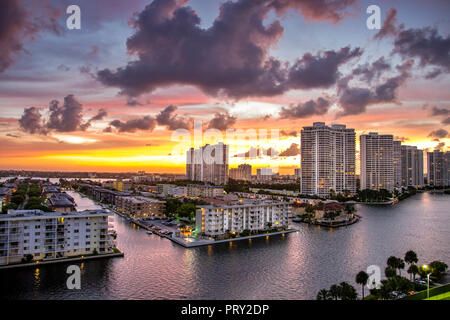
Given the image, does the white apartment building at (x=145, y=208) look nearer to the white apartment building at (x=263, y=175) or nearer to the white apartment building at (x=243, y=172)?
the white apartment building at (x=263, y=175)

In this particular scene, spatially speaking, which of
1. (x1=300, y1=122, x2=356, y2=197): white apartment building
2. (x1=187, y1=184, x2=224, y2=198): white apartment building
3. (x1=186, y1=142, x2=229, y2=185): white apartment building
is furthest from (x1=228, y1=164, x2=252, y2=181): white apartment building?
(x1=300, y1=122, x2=356, y2=197): white apartment building

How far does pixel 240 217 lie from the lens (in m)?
11.6

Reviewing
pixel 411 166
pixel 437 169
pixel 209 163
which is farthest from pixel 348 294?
pixel 437 169

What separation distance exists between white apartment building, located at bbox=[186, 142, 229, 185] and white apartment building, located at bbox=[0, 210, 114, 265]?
98.6 ft

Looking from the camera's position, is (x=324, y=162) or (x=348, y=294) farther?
(x=324, y=162)

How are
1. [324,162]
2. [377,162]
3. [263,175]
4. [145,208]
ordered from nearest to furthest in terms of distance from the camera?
[145,208] < [324,162] < [377,162] < [263,175]

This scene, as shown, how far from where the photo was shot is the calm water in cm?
618

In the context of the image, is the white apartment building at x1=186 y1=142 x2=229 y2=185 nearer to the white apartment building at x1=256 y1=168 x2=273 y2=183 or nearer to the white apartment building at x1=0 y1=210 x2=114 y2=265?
the white apartment building at x1=256 y1=168 x2=273 y2=183

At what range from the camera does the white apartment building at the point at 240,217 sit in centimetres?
1096

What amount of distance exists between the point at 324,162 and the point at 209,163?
1789 centimetres

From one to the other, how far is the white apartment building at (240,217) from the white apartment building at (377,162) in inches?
859

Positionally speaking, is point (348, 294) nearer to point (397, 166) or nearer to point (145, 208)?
point (145, 208)
